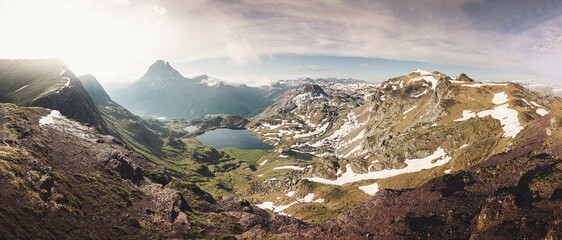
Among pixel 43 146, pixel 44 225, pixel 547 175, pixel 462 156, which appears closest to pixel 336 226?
pixel 547 175

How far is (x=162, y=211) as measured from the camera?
120 ft

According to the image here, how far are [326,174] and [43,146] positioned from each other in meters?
95.4

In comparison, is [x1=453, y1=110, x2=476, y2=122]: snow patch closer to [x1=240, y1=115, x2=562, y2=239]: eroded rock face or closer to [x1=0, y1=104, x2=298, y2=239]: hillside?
[x1=240, y1=115, x2=562, y2=239]: eroded rock face

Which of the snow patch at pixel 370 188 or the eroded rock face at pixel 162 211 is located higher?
the eroded rock face at pixel 162 211

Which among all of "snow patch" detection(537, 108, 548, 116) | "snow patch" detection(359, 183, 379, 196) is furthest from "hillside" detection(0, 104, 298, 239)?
"snow patch" detection(537, 108, 548, 116)

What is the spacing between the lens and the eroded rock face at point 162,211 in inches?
1330

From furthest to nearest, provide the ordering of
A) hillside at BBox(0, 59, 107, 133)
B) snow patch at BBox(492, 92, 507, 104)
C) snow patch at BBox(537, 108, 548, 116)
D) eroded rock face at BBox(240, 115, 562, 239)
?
hillside at BBox(0, 59, 107, 133) → snow patch at BBox(492, 92, 507, 104) → snow patch at BBox(537, 108, 548, 116) → eroded rock face at BBox(240, 115, 562, 239)

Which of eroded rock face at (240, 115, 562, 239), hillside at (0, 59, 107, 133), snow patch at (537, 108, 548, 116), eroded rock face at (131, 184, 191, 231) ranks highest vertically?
hillside at (0, 59, 107, 133)

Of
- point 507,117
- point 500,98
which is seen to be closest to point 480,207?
point 507,117

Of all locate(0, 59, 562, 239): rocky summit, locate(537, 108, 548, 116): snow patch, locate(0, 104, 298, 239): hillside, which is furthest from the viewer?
locate(537, 108, 548, 116): snow patch

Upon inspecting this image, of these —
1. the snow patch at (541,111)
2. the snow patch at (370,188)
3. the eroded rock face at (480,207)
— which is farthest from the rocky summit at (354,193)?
the snow patch at (541,111)

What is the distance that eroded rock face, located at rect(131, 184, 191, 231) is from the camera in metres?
33.8

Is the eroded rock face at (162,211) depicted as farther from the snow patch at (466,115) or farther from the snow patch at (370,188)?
the snow patch at (466,115)

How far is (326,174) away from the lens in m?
96.6
